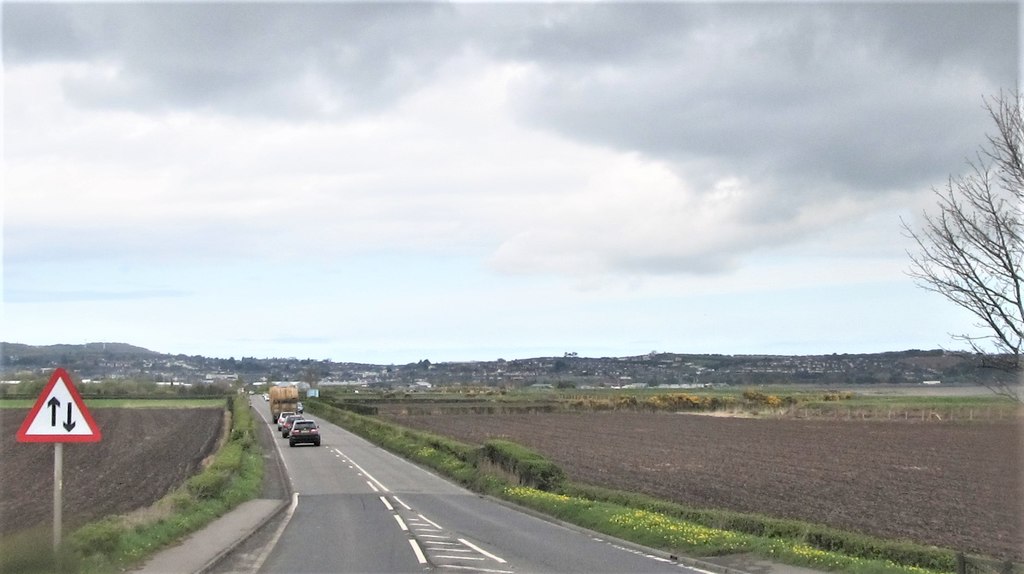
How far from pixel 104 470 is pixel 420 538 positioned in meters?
28.6

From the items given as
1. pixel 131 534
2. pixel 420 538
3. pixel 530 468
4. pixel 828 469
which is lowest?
pixel 828 469

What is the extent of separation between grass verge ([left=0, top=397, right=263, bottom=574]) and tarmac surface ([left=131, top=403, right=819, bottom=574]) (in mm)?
297

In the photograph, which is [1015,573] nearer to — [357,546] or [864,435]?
[357,546]

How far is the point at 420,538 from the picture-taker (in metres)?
20.5

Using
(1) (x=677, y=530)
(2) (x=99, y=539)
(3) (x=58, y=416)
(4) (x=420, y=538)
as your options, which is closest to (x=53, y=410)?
(3) (x=58, y=416)

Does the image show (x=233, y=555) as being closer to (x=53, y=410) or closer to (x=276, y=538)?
(x=276, y=538)

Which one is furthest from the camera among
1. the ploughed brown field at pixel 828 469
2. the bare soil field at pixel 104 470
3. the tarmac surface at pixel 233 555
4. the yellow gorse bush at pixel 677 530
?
the bare soil field at pixel 104 470

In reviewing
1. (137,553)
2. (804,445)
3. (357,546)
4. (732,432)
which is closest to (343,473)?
(357,546)

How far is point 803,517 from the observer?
23969mm

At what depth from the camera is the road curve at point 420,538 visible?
54.6 feet

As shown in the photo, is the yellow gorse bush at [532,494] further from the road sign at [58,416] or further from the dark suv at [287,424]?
the dark suv at [287,424]

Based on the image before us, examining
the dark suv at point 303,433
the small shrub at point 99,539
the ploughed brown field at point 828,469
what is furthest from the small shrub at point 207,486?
the dark suv at point 303,433

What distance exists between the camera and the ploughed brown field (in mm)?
24344

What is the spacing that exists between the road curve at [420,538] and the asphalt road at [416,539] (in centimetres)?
2
